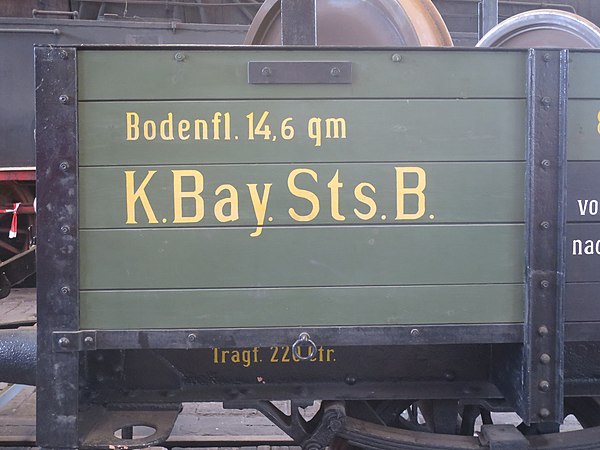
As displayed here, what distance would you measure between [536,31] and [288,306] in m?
2.57

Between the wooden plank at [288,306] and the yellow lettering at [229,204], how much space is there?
234 millimetres

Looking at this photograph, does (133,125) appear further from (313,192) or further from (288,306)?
(288,306)

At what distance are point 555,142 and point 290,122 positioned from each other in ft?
2.80

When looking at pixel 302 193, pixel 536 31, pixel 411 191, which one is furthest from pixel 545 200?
pixel 536 31

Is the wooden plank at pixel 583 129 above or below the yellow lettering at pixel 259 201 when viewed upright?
above

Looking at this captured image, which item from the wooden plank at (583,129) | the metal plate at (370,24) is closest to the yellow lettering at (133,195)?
the metal plate at (370,24)

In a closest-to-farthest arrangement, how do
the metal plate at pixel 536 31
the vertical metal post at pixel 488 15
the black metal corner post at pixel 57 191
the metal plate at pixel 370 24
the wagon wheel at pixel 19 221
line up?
the black metal corner post at pixel 57 191 < the metal plate at pixel 370 24 < the metal plate at pixel 536 31 < the vertical metal post at pixel 488 15 < the wagon wheel at pixel 19 221

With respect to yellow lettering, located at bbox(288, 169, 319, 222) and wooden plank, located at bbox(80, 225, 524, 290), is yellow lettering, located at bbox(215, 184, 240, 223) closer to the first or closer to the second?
wooden plank, located at bbox(80, 225, 524, 290)

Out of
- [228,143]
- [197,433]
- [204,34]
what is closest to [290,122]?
[228,143]

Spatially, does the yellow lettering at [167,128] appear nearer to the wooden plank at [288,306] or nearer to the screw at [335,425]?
the wooden plank at [288,306]

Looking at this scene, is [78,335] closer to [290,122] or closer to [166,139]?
[166,139]

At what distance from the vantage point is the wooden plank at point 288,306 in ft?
6.20

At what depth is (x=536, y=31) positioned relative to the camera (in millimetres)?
3498

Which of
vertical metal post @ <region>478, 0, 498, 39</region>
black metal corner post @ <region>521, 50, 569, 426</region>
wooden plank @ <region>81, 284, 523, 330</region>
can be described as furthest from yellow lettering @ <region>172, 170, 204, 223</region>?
vertical metal post @ <region>478, 0, 498, 39</region>
